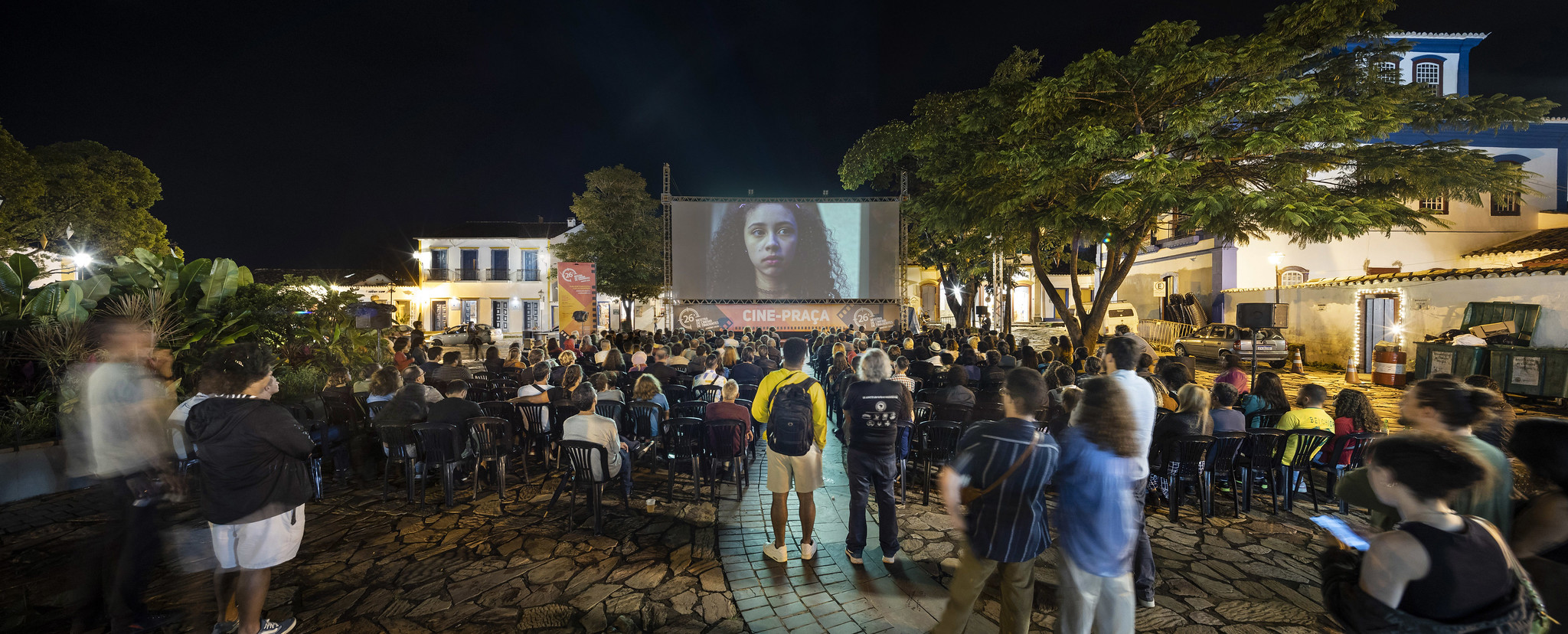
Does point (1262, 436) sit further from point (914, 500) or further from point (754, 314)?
point (754, 314)

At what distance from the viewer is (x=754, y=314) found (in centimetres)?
1683

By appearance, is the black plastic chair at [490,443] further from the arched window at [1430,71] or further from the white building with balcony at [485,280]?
the white building with balcony at [485,280]

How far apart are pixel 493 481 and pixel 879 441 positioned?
4.15 meters

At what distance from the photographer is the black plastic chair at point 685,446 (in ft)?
16.5

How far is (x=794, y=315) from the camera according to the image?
55.3 feet

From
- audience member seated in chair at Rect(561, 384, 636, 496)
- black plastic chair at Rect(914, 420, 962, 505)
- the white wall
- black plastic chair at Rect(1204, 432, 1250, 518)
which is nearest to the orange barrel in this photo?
the white wall

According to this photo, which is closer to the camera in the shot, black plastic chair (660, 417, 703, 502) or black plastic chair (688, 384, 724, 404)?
black plastic chair (660, 417, 703, 502)

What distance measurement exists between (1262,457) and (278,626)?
22.0ft

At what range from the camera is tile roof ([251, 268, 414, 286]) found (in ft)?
111

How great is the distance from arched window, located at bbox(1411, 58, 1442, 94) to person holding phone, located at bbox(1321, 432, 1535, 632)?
2761 centimetres

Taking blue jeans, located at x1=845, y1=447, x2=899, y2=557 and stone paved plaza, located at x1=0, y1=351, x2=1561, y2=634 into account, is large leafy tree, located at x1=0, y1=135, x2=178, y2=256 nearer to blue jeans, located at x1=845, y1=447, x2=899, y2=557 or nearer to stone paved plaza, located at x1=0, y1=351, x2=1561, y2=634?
stone paved plaza, located at x1=0, y1=351, x2=1561, y2=634

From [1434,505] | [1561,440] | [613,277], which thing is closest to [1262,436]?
[1561,440]

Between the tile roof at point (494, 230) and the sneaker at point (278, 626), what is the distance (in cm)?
3282

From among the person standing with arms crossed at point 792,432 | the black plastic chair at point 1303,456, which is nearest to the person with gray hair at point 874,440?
the person standing with arms crossed at point 792,432
